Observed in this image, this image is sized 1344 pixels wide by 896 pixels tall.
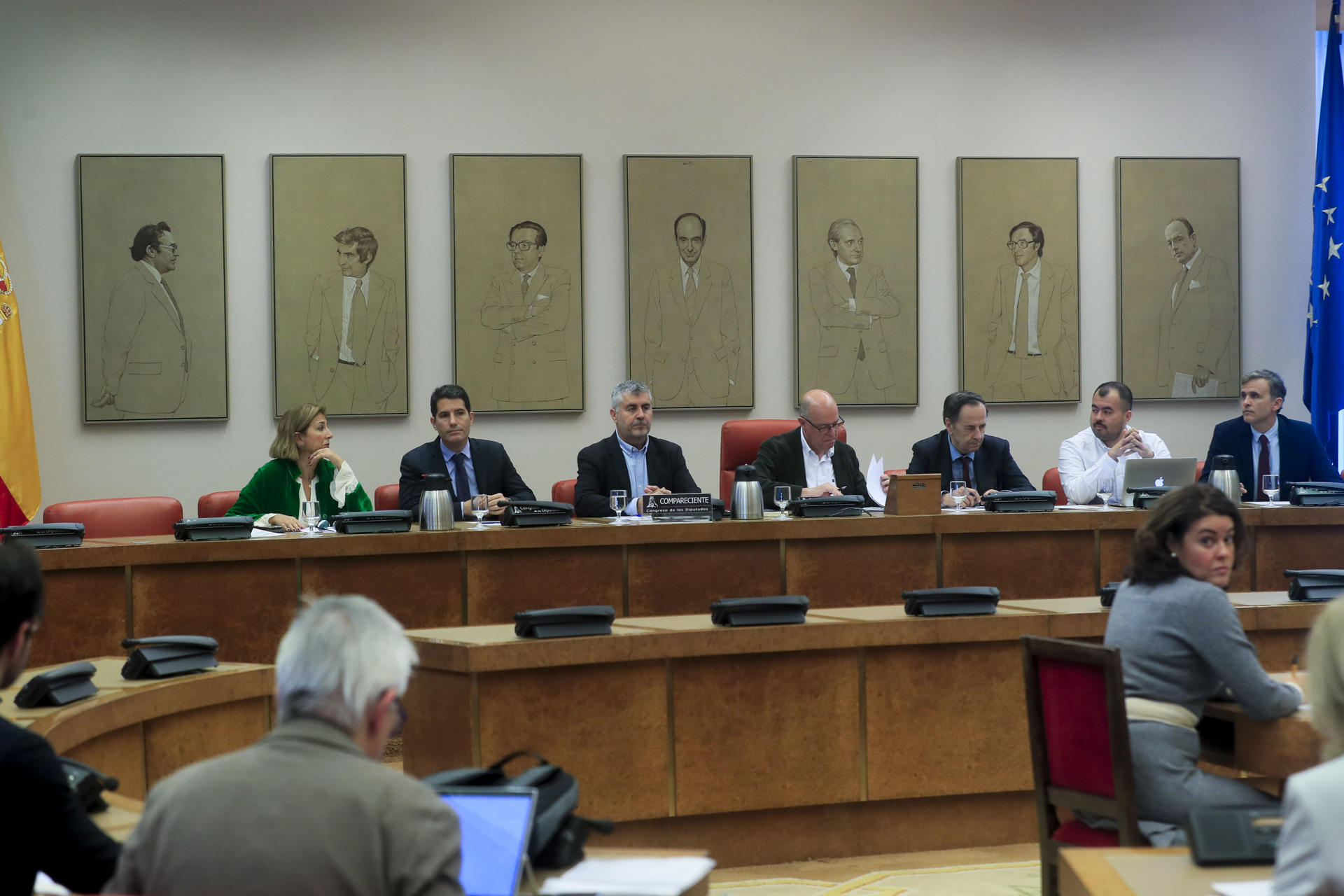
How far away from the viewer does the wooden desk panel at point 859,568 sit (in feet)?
15.9

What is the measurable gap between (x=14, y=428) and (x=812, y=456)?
3758mm

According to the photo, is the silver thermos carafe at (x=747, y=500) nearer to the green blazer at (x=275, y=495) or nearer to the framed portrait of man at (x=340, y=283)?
the green blazer at (x=275, y=495)

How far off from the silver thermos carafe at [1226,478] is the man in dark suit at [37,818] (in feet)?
15.0

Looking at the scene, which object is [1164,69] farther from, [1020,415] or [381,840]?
[381,840]

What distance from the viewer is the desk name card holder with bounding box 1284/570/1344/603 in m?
3.71

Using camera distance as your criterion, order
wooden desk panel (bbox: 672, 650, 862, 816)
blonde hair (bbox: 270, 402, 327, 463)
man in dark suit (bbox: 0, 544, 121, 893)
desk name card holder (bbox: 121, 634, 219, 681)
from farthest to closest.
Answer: blonde hair (bbox: 270, 402, 327, 463), wooden desk panel (bbox: 672, 650, 862, 816), desk name card holder (bbox: 121, 634, 219, 681), man in dark suit (bbox: 0, 544, 121, 893)

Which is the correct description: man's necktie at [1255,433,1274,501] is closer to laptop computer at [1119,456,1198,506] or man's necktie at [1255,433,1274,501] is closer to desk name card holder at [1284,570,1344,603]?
laptop computer at [1119,456,1198,506]

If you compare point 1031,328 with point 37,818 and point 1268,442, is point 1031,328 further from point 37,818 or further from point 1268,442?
point 37,818

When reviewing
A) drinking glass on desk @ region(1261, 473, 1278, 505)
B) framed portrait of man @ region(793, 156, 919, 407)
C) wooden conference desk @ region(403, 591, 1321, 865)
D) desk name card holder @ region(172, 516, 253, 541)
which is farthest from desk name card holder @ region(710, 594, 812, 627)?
framed portrait of man @ region(793, 156, 919, 407)

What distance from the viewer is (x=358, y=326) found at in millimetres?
6641

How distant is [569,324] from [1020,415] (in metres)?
2.58

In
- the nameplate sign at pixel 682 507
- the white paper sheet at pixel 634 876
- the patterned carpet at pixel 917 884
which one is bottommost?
the patterned carpet at pixel 917 884

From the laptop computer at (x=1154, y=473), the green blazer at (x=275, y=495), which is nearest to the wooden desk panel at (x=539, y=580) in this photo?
the green blazer at (x=275, y=495)

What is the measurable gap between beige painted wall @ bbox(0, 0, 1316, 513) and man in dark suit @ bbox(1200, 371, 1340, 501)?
1066 millimetres
